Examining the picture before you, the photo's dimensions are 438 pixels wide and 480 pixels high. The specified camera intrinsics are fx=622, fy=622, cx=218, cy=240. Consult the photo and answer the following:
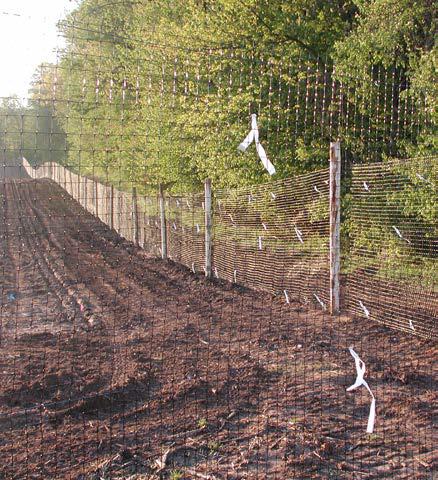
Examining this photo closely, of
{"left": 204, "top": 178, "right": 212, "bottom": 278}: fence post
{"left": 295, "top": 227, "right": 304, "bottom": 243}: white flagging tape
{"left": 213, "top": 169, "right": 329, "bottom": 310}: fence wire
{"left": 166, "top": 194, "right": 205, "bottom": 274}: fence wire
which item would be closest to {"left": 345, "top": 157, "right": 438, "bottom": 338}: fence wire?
{"left": 213, "top": 169, "right": 329, "bottom": 310}: fence wire

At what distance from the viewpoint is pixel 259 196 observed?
28.8 feet

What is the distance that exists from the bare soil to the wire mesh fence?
17 mm

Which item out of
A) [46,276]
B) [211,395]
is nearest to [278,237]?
[211,395]

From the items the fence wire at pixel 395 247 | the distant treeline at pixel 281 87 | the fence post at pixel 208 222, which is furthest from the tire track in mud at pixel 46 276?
the fence wire at pixel 395 247

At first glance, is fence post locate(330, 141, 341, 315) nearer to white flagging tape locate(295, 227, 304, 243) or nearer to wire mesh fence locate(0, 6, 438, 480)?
wire mesh fence locate(0, 6, 438, 480)

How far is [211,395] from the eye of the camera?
4.57 meters

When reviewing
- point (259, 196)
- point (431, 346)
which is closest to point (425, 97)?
point (259, 196)

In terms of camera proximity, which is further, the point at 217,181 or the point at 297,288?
the point at 217,181

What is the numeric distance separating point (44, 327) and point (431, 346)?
432 centimetres

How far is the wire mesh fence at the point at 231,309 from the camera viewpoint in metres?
3.75

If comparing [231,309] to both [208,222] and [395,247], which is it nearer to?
[395,247]

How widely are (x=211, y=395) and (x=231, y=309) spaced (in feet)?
11.0

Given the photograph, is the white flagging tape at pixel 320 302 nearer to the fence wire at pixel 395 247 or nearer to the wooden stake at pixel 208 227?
the fence wire at pixel 395 247

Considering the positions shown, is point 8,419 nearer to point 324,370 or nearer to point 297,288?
point 324,370
